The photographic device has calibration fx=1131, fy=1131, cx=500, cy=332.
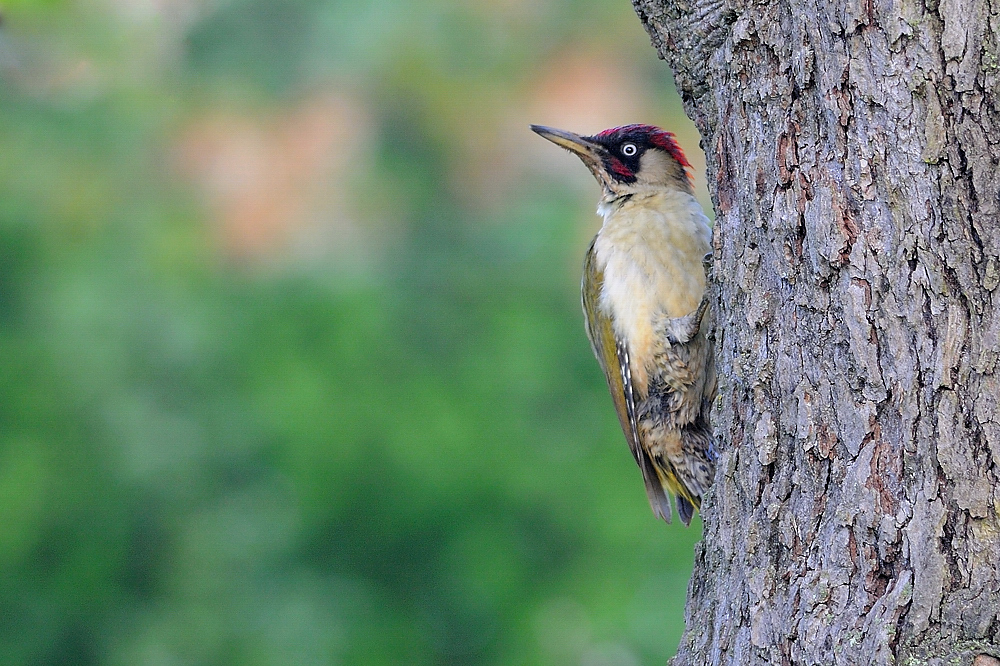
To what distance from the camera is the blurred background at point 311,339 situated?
699 centimetres

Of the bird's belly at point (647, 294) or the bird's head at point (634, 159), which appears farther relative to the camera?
the bird's head at point (634, 159)

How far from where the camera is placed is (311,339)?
299 inches

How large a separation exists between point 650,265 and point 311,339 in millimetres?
4494

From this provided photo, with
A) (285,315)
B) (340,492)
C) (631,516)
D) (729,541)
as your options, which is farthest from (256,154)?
(729,541)

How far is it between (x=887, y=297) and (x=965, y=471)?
31 centimetres

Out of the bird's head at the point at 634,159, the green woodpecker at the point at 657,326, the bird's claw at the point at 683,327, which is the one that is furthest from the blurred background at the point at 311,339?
the bird's claw at the point at 683,327

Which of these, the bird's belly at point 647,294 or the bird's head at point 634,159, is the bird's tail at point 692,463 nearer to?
the bird's belly at point 647,294

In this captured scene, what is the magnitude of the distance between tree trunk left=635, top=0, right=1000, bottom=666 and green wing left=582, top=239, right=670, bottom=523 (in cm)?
139

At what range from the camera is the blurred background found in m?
6.99

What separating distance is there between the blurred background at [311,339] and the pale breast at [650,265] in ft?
11.1

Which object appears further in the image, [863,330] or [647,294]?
[647,294]

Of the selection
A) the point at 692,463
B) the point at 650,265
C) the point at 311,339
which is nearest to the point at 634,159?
the point at 650,265

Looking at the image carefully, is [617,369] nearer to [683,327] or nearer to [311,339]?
[683,327]

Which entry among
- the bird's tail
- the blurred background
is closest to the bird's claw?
the bird's tail
